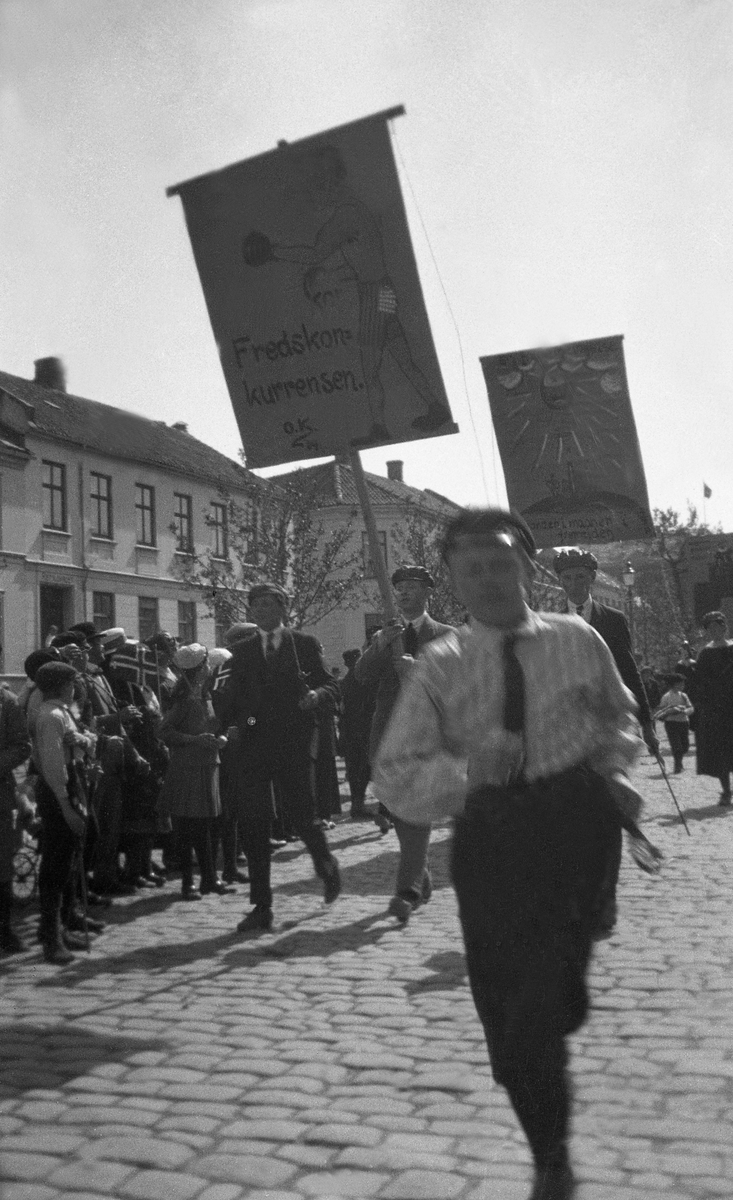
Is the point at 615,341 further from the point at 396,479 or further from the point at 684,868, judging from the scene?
the point at 396,479

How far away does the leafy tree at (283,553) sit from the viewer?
109ft

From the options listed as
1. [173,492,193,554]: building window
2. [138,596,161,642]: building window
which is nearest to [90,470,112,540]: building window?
[173,492,193,554]: building window

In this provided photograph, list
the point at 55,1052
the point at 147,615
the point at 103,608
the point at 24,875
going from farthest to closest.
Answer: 1. the point at 147,615
2. the point at 103,608
3. the point at 24,875
4. the point at 55,1052

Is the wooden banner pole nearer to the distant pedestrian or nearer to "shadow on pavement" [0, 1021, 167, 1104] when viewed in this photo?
"shadow on pavement" [0, 1021, 167, 1104]

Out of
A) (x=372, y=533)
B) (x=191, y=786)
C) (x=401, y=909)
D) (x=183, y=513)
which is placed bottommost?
(x=401, y=909)

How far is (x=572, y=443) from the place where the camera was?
41.6 ft

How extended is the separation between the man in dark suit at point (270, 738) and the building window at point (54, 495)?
30296 millimetres

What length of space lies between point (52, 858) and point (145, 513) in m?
35.2

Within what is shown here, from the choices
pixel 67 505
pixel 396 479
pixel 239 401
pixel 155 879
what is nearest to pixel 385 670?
pixel 239 401

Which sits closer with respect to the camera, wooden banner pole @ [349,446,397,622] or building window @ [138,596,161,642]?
wooden banner pole @ [349,446,397,622]

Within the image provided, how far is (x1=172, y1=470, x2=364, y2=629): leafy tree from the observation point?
109 ft

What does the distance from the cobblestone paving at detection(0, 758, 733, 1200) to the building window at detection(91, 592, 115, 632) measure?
32.8 meters

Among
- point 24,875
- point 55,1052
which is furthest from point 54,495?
point 55,1052

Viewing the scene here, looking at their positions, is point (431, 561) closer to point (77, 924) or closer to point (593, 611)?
point (593, 611)
